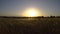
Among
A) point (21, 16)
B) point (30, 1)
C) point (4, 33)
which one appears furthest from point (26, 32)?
point (30, 1)

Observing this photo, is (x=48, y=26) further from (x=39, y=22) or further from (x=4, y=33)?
(x=4, y=33)

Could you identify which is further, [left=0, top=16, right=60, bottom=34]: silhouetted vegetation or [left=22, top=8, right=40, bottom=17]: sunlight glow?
[left=22, top=8, right=40, bottom=17]: sunlight glow

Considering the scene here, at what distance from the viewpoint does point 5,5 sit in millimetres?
913

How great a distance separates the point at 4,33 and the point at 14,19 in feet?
0.73

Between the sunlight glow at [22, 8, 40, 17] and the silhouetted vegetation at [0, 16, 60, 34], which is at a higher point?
the sunlight glow at [22, 8, 40, 17]

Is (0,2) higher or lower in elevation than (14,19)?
higher

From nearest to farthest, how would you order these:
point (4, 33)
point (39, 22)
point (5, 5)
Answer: point (4, 33) < point (39, 22) < point (5, 5)

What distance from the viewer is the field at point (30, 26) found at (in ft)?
2.20

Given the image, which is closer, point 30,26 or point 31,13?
point 30,26

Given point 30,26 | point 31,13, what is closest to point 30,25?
point 30,26

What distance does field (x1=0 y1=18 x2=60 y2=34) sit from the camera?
67 centimetres

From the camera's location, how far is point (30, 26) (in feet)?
2.42

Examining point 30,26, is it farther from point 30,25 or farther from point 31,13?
point 31,13

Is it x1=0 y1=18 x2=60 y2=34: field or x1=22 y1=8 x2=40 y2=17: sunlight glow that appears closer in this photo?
x1=0 y1=18 x2=60 y2=34: field
